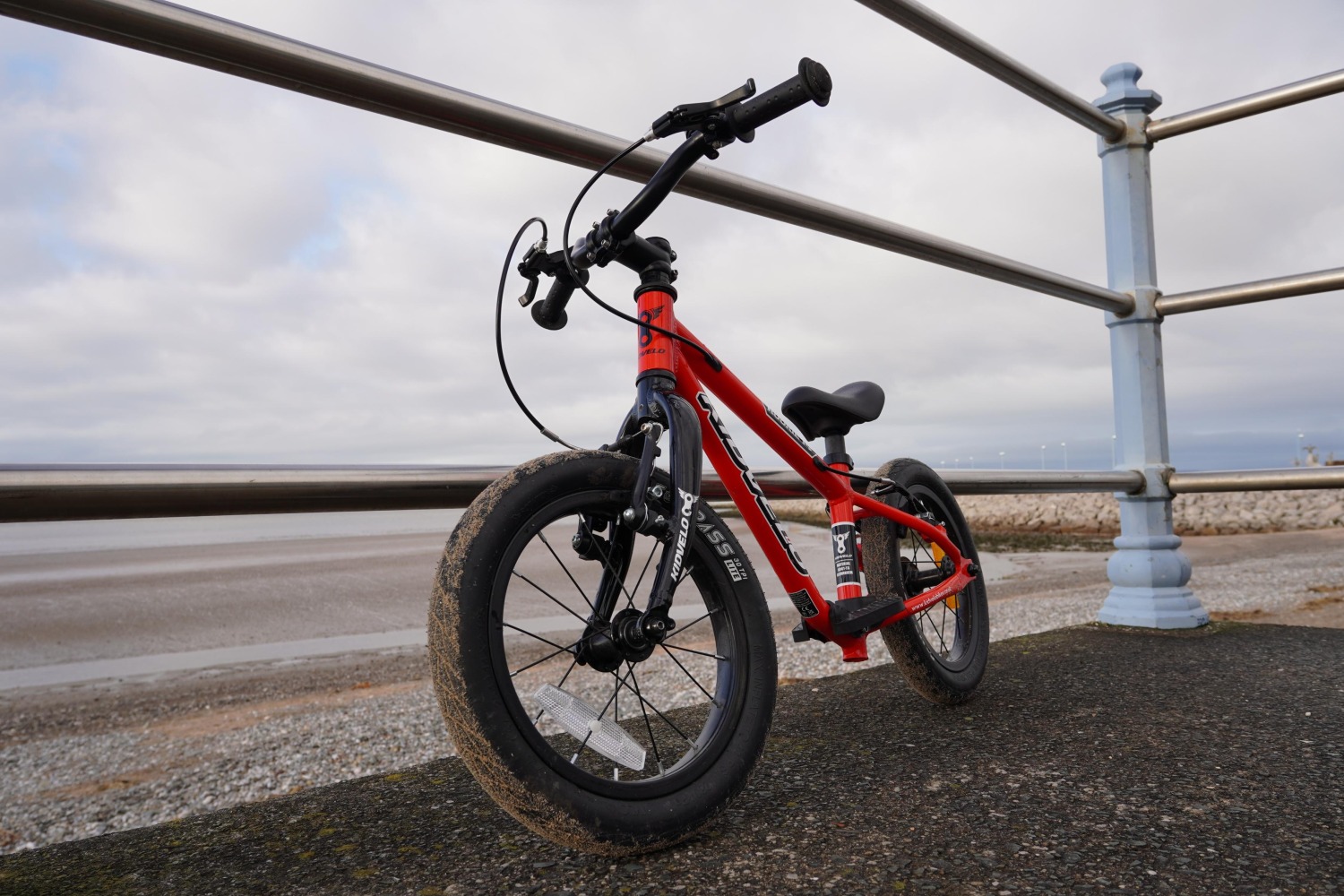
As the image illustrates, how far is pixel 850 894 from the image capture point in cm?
96

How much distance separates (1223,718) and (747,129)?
1.48m

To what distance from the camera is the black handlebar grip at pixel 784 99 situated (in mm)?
1189

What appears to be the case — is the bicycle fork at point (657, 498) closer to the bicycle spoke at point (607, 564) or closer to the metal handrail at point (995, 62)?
the bicycle spoke at point (607, 564)

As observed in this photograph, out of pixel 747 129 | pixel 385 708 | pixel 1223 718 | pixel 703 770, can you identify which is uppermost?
pixel 747 129

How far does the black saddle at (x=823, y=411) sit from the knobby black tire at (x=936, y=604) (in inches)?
9.2

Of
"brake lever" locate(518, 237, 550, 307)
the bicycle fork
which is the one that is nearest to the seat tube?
the bicycle fork

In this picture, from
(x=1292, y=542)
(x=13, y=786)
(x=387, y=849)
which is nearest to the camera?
(x=387, y=849)

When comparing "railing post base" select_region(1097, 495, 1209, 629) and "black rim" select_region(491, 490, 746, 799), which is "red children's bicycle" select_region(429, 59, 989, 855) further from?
"railing post base" select_region(1097, 495, 1209, 629)

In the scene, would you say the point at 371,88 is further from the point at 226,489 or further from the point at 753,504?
the point at 753,504

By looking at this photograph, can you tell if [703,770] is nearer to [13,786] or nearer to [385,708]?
[385,708]

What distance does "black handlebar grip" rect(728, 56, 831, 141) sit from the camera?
1189 millimetres

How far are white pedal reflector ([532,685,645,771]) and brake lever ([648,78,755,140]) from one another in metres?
0.87

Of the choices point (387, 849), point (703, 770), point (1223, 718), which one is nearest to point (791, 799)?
point (703, 770)

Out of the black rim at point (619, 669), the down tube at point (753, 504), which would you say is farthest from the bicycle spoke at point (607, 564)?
the down tube at point (753, 504)
